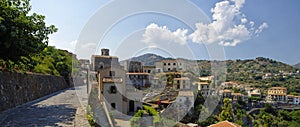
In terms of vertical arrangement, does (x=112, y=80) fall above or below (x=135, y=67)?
below

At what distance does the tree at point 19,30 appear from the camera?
4184mm

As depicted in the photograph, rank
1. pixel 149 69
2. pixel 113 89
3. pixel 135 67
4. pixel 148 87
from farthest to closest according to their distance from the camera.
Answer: pixel 149 69 → pixel 135 67 → pixel 148 87 → pixel 113 89

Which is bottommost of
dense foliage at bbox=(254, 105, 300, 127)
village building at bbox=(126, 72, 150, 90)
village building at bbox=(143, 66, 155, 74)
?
dense foliage at bbox=(254, 105, 300, 127)

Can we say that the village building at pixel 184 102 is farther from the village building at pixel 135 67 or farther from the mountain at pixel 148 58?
the village building at pixel 135 67

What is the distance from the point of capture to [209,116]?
17922 millimetres

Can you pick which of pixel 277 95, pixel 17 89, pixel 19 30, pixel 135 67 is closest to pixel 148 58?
pixel 135 67

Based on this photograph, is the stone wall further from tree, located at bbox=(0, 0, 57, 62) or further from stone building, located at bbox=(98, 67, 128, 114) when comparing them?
stone building, located at bbox=(98, 67, 128, 114)

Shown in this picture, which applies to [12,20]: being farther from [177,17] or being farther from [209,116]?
[209,116]

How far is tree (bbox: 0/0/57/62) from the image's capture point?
4.18m

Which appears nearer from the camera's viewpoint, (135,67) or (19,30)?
(19,30)

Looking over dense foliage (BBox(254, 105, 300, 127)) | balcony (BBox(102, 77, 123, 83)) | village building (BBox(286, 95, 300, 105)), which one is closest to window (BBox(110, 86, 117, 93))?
balcony (BBox(102, 77, 123, 83))

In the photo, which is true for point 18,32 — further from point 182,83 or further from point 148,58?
point 182,83

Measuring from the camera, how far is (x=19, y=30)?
14.4 ft

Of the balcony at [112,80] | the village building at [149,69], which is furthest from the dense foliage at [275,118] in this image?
the balcony at [112,80]
